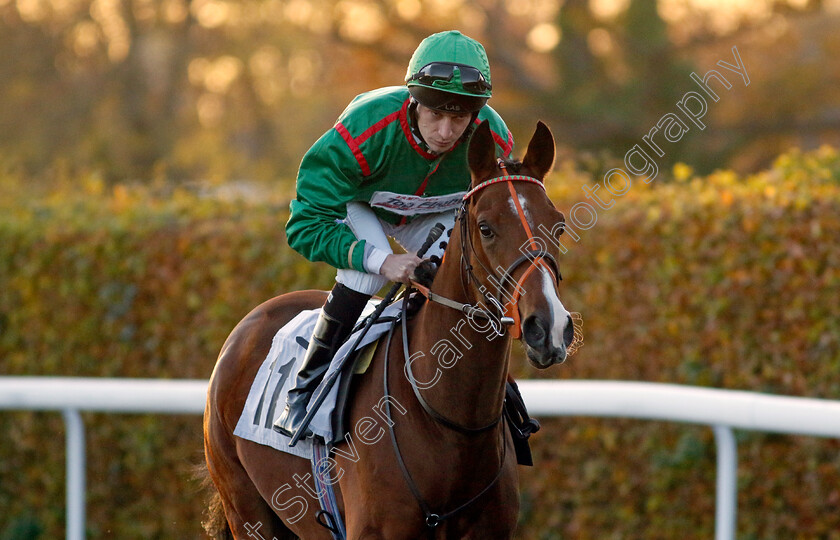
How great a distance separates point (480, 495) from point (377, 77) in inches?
728

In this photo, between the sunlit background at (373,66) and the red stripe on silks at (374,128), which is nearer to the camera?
the red stripe on silks at (374,128)

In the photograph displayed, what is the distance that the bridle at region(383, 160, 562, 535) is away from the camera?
255 centimetres

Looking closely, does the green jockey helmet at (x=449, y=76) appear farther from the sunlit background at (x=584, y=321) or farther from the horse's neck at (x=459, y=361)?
the sunlit background at (x=584, y=321)

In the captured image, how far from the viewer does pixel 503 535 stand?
3.00 m

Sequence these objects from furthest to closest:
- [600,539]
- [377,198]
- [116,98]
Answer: [116,98], [600,539], [377,198]

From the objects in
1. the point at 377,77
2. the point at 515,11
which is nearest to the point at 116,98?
the point at 377,77

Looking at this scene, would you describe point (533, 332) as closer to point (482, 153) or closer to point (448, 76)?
point (482, 153)

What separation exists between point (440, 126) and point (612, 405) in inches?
71.2

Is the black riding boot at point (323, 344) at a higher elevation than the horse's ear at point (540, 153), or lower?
lower

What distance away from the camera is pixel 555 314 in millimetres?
2426

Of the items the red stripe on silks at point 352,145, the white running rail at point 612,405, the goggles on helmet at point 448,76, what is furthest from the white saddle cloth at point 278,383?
the white running rail at point 612,405

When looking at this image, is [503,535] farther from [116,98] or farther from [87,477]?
[116,98]

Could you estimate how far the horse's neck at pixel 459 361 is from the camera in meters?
2.83

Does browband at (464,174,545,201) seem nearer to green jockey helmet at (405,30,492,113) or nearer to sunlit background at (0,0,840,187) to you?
green jockey helmet at (405,30,492,113)
